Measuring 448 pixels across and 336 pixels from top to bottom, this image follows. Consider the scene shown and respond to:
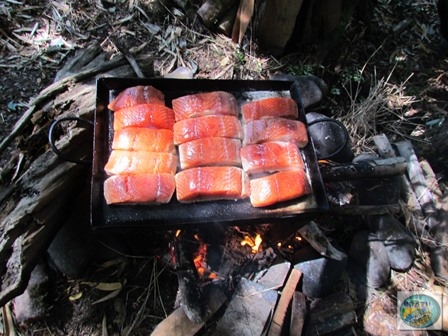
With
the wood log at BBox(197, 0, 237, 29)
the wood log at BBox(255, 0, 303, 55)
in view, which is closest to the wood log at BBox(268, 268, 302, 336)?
the wood log at BBox(255, 0, 303, 55)

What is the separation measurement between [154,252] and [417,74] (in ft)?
16.6

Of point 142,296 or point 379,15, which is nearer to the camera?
point 142,296

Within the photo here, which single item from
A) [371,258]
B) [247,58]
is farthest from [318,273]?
[247,58]

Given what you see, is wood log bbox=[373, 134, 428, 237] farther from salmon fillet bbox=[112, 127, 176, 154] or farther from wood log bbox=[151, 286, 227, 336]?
salmon fillet bbox=[112, 127, 176, 154]

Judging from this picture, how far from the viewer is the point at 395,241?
12.9 ft

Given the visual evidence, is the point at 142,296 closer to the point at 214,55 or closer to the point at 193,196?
the point at 193,196

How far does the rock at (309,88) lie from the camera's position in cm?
451

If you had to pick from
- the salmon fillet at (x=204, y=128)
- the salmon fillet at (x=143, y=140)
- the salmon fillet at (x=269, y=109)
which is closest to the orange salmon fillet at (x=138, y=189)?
the salmon fillet at (x=143, y=140)

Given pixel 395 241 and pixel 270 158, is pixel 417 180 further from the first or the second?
pixel 270 158

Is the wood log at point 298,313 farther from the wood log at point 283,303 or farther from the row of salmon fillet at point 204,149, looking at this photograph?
the row of salmon fillet at point 204,149

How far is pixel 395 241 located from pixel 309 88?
222 cm

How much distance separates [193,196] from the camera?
9.34ft

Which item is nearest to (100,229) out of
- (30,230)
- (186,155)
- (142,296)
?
(30,230)

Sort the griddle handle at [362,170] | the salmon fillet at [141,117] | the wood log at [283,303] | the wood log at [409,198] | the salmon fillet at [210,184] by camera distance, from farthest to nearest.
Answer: the wood log at [409,198] → the griddle handle at [362,170] → the wood log at [283,303] → the salmon fillet at [141,117] → the salmon fillet at [210,184]
